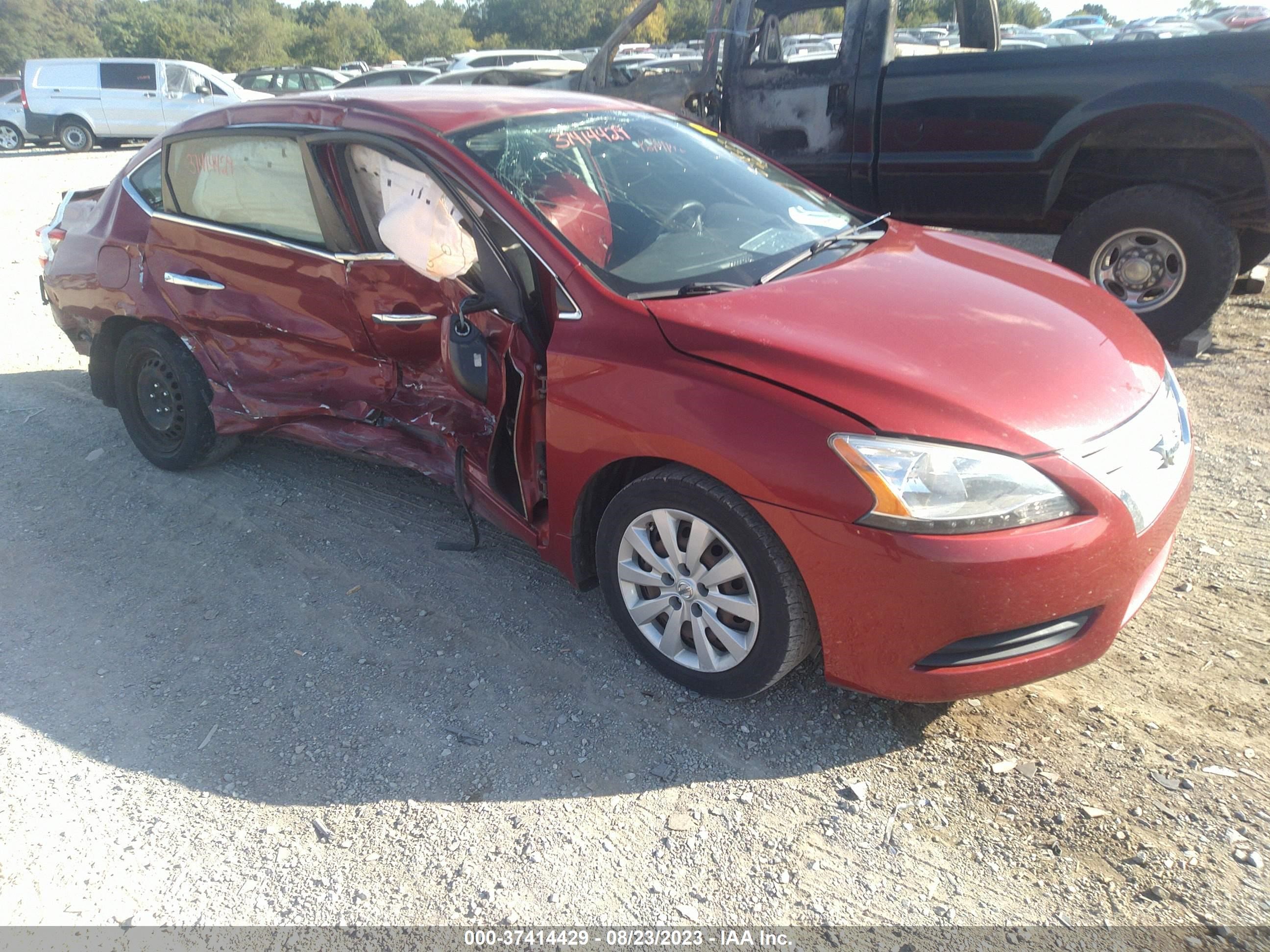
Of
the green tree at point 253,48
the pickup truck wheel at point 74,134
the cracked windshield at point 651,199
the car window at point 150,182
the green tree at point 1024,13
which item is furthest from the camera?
the green tree at point 253,48

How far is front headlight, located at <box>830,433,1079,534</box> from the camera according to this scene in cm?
232

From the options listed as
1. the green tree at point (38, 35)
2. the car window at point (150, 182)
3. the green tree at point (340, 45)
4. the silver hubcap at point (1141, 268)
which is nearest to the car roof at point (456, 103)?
the car window at point (150, 182)

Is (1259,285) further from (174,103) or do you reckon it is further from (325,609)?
(174,103)

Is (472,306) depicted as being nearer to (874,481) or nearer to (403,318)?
(403,318)

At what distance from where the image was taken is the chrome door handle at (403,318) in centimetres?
346

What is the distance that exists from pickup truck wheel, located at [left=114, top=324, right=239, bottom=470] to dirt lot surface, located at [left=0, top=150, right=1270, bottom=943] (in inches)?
25.4

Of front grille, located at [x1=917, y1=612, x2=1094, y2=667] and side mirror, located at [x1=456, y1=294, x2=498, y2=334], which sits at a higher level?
side mirror, located at [x1=456, y1=294, x2=498, y2=334]

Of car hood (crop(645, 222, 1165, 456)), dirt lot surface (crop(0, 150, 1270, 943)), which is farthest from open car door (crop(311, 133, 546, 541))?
car hood (crop(645, 222, 1165, 456))

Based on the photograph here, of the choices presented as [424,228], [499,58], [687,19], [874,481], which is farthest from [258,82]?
[874,481]

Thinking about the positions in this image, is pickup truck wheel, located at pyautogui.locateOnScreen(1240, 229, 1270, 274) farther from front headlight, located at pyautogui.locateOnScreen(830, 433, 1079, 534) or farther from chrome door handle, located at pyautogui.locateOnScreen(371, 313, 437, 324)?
chrome door handle, located at pyautogui.locateOnScreen(371, 313, 437, 324)

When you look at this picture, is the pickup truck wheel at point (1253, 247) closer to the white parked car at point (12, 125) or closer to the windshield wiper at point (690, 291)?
the windshield wiper at point (690, 291)

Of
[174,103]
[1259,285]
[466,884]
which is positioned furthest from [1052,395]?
[174,103]

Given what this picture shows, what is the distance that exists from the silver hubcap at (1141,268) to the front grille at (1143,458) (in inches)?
120

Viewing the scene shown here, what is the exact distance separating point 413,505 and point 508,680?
1387mm
